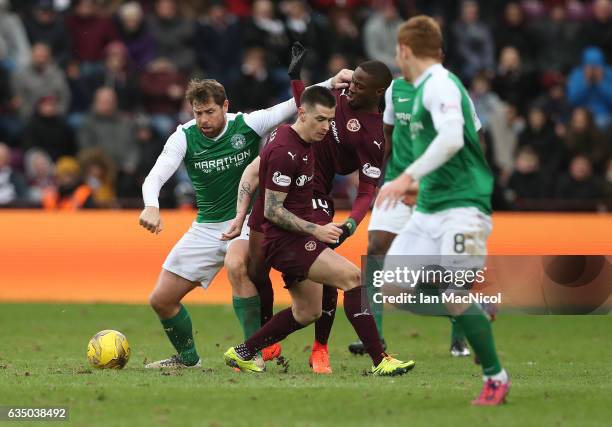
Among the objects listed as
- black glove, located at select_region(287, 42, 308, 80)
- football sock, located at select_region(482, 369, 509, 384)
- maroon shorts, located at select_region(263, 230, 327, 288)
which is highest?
black glove, located at select_region(287, 42, 308, 80)

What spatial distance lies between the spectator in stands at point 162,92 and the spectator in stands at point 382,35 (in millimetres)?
3017

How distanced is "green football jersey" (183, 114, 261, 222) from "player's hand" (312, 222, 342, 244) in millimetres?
1420

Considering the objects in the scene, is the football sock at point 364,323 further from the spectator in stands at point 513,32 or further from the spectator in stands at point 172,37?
the spectator in stands at point 513,32

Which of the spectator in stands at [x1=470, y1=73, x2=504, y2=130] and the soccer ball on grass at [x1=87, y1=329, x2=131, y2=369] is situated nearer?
the soccer ball on grass at [x1=87, y1=329, x2=131, y2=369]

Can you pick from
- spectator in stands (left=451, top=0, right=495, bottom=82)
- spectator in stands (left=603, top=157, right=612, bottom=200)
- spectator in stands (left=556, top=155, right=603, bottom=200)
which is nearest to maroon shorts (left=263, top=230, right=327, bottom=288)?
spectator in stands (left=603, top=157, right=612, bottom=200)

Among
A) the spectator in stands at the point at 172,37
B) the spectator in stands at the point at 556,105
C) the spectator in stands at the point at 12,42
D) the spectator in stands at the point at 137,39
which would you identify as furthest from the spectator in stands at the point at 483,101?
the spectator in stands at the point at 12,42

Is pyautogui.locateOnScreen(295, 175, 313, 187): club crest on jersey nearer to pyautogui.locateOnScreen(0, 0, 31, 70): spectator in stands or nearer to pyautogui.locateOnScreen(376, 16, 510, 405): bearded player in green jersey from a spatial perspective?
pyautogui.locateOnScreen(376, 16, 510, 405): bearded player in green jersey

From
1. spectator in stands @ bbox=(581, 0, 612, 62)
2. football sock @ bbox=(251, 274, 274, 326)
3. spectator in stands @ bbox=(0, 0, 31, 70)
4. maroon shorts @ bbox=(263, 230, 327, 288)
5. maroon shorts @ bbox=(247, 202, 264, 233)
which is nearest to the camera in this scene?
maroon shorts @ bbox=(263, 230, 327, 288)

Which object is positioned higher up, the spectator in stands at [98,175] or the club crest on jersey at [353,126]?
the club crest on jersey at [353,126]

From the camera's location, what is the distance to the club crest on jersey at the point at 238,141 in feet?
35.8

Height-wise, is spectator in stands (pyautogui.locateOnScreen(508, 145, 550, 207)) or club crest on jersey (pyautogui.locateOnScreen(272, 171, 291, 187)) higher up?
club crest on jersey (pyautogui.locateOnScreen(272, 171, 291, 187))

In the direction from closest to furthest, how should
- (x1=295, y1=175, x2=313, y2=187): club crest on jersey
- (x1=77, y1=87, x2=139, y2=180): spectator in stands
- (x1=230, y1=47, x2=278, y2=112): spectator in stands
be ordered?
(x1=295, y1=175, x2=313, y2=187): club crest on jersey → (x1=77, y1=87, x2=139, y2=180): spectator in stands → (x1=230, y1=47, x2=278, y2=112): spectator in stands

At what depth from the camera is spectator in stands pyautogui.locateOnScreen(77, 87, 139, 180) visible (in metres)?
20.1

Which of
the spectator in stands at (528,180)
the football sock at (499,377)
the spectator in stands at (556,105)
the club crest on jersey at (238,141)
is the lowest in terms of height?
the spectator in stands at (528,180)
